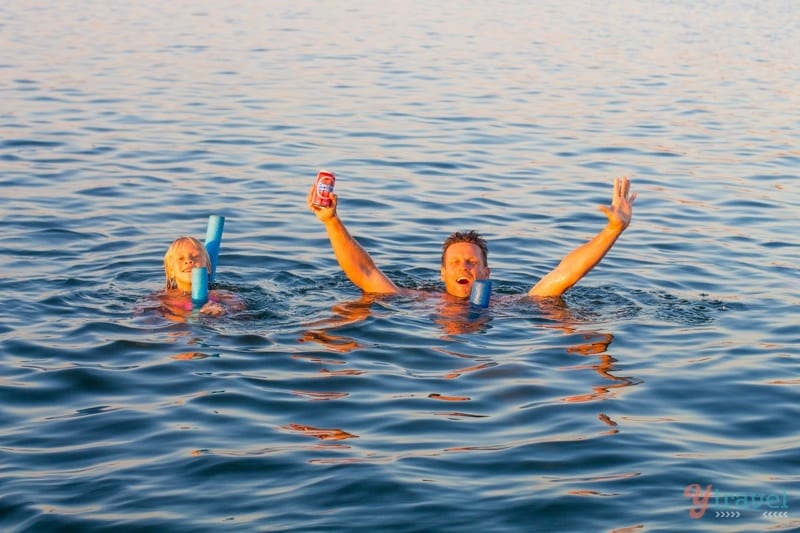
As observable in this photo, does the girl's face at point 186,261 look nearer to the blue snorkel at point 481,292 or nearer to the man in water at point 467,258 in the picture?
the man in water at point 467,258

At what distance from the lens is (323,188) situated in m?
9.00

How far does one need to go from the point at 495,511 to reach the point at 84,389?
314 centimetres

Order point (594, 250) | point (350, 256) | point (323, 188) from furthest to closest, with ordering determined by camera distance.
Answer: point (350, 256), point (594, 250), point (323, 188)

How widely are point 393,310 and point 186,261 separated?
66.8 inches

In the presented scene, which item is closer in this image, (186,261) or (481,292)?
(481,292)

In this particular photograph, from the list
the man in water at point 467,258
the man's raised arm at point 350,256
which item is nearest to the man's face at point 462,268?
the man in water at point 467,258

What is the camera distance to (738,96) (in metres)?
23.2

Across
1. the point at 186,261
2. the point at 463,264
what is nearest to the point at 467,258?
the point at 463,264

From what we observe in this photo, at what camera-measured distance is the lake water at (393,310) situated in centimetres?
641

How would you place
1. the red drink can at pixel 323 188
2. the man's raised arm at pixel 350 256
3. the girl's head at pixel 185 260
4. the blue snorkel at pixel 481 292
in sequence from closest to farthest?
the red drink can at pixel 323 188 < the man's raised arm at pixel 350 256 < the blue snorkel at pixel 481 292 < the girl's head at pixel 185 260

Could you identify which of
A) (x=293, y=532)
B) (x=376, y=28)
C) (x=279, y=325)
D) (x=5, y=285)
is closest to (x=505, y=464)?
Result: (x=293, y=532)

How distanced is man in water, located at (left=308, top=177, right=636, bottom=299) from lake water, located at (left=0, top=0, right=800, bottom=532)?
228mm

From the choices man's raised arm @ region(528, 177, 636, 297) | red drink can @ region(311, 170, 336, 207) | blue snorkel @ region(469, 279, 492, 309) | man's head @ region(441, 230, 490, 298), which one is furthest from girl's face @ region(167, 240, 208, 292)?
man's raised arm @ region(528, 177, 636, 297)

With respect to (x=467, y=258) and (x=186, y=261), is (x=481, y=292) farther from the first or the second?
(x=186, y=261)
